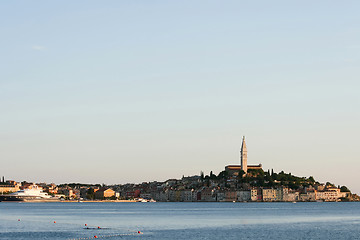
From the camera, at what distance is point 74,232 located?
244ft

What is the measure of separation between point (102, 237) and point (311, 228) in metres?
27.5

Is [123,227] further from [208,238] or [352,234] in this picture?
[352,234]

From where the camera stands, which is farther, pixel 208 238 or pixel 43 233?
pixel 43 233

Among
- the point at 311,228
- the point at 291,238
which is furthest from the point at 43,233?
the point at 311,228

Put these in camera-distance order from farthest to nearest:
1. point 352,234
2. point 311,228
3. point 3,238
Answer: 1. point 311,228
2. point 352,234
3. point 3,238

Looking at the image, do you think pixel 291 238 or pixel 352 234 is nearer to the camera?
pixel 291 238

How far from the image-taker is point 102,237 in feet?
224

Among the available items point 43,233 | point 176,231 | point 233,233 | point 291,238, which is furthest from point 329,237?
point 43,233

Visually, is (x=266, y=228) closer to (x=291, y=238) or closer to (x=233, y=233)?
(x=233, y=233)

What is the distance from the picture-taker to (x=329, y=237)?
226 feet

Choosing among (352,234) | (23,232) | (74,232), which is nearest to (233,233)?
(352,234)

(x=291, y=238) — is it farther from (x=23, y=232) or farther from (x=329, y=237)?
(x=23, y=232)

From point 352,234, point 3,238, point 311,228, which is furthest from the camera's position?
point 311,228

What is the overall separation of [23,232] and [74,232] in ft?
17.9
